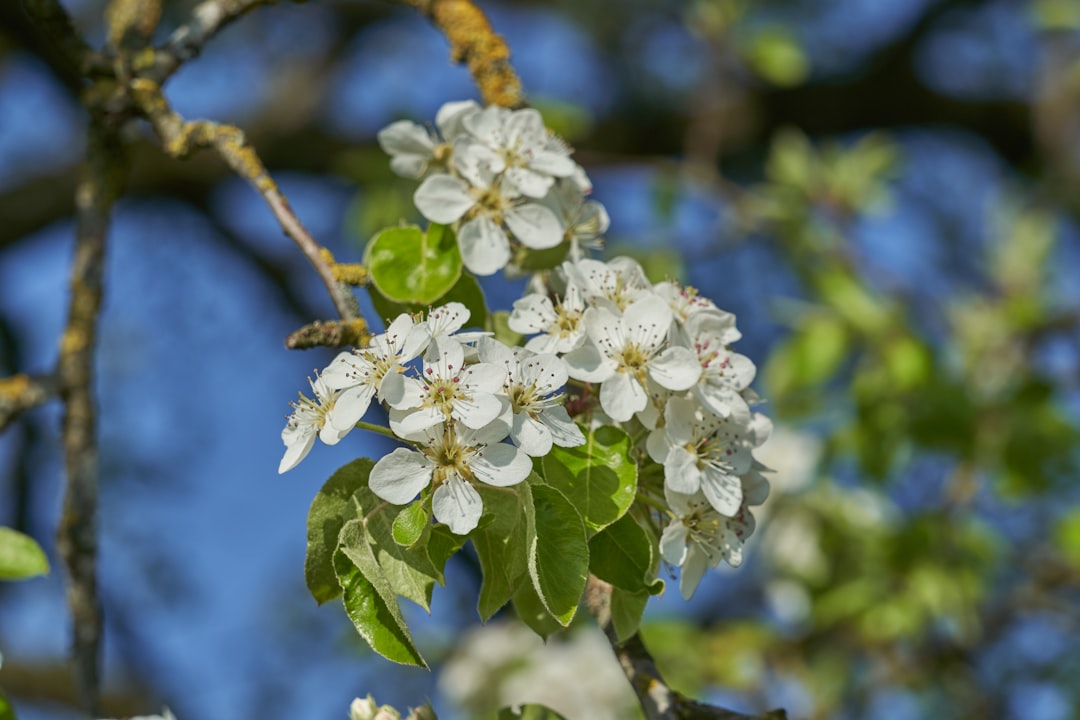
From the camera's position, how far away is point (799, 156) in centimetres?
318

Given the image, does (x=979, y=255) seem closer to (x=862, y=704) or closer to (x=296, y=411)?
(x=862, y=704)

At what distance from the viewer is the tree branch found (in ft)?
3.11

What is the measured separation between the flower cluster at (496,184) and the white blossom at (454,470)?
0.27 m

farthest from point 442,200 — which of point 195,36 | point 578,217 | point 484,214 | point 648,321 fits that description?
point 195,36

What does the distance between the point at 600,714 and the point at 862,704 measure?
0.63 m

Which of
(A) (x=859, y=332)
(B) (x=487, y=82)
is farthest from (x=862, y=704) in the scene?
(B) (x=487, y=82)

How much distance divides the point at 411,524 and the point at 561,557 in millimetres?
115

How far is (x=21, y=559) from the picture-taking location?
0.93m

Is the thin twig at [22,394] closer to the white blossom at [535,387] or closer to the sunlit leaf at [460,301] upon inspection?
the sunlit leaf at [460,301]

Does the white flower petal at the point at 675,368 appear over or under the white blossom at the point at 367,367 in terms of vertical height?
under

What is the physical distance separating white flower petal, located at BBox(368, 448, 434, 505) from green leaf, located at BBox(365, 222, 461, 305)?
247 millimetres

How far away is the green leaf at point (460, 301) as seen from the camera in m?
1.11

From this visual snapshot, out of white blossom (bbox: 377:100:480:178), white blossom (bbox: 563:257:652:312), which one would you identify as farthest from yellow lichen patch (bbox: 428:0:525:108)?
white blossom (bbox: 563:257:652:312)

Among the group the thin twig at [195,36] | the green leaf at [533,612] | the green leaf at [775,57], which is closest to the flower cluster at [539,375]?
the green leaf at [533,612]
